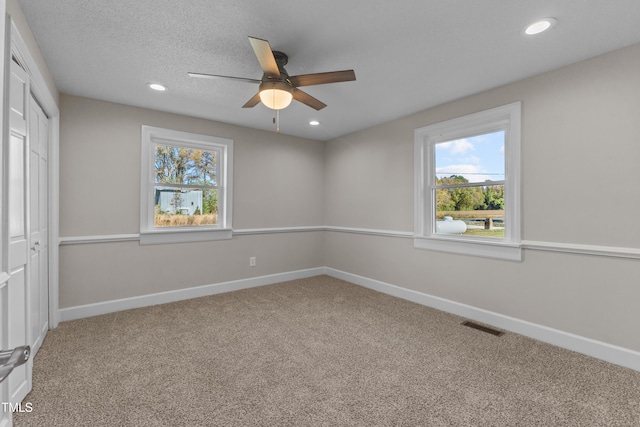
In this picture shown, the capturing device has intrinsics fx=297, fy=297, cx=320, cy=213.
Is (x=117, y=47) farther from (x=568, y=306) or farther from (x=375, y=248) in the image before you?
(x=568, y=306)

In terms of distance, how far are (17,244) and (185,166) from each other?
7.54 feet

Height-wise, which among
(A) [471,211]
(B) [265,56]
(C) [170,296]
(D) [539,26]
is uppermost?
(D) [539,26]

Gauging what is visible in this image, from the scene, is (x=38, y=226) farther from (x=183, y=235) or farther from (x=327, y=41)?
(x=327, y=41)

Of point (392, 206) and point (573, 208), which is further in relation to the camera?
point (392, 206)

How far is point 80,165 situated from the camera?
10.3ft

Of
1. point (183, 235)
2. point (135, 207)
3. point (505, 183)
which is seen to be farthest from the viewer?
point (183, 235)

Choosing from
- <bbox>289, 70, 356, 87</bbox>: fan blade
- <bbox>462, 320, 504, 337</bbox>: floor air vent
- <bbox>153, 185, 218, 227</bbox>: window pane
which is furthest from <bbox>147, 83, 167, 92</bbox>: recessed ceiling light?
<bbox>462, 320, 504, 337</bbox>: floor air vent

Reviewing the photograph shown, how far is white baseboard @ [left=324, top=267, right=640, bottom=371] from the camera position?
2.23 meters

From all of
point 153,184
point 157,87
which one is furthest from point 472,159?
point 153,184

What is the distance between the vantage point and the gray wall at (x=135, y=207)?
10.3 ft

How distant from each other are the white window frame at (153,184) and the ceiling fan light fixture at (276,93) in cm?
202

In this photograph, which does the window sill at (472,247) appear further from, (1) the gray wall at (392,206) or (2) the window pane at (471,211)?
(2) the window pane at (471,211)

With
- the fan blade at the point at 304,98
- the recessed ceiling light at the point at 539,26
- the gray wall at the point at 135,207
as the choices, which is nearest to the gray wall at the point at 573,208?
the recessed ceiling light at the point at 539,26

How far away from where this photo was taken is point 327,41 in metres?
2.13
